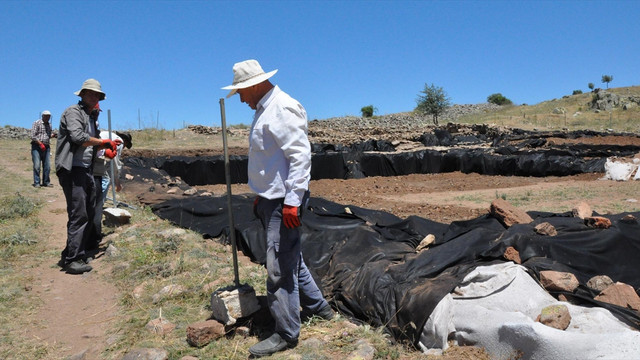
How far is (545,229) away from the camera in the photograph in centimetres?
428

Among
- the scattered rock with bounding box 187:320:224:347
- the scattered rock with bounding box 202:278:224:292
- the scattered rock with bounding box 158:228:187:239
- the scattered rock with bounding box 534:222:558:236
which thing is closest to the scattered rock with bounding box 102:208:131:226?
the scattered rock with bounding box 158:228:187:239

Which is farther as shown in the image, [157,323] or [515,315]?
[157,323]

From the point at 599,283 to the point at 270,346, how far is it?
90.5 inches

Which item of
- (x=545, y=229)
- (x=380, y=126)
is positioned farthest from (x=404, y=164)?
(x=380, y=126)

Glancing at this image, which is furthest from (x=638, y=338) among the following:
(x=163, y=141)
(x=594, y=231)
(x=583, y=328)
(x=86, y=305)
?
(x=163, y=141)

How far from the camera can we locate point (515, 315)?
2.79m

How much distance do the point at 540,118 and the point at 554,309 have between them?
35.2 metres

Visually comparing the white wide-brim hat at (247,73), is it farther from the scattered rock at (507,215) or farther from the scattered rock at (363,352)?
the scattered rock at (507,215)

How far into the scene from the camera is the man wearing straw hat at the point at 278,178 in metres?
2.85

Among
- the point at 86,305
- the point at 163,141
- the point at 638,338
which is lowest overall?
the point at 86,305

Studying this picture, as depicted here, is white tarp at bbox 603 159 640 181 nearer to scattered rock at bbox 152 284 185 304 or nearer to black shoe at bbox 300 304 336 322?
black shoe at bbox 300 304 336 322

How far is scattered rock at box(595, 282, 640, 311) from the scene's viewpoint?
309cm

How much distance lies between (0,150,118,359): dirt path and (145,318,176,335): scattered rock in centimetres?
34

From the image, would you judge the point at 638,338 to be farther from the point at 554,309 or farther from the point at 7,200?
the point at 7,200
